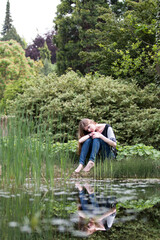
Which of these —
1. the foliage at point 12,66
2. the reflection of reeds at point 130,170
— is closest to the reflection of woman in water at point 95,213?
the reflection of reeds at point 130,170

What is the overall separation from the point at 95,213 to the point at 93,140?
277 centimetres

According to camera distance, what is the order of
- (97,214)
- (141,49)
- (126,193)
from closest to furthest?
1. (97,214)
2. (126,193)
3. (141,49)

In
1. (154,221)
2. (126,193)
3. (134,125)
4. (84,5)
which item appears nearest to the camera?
(154,221)

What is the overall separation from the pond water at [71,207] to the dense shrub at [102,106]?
133 inches

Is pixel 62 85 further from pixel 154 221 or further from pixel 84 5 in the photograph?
pixel 84 5

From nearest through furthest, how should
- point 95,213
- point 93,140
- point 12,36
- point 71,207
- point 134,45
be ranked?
point 95,213
point 71,207
point 93,140
point 134,45
point 12,36

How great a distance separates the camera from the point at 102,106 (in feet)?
26.3

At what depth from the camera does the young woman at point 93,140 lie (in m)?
5.31

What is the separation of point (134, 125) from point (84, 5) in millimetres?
12446

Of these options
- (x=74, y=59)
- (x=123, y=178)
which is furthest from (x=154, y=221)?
(x=74, y=59)

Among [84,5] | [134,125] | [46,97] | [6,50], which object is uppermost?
[84,5]

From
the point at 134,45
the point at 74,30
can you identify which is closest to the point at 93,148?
the point at 134,45

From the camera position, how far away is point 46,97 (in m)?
8.73

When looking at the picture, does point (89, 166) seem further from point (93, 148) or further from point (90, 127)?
point (90, 127)
